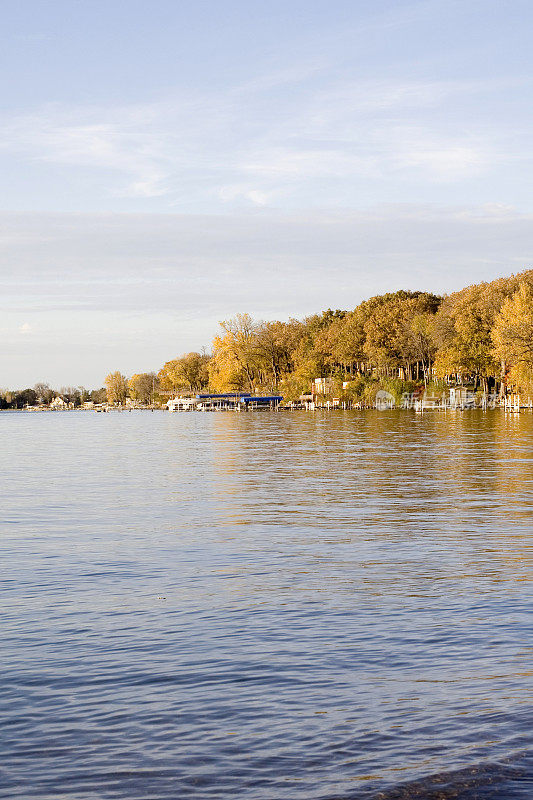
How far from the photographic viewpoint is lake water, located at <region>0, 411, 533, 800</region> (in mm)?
9930

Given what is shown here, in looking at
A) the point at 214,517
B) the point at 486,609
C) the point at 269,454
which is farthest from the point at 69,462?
the point at 486,609

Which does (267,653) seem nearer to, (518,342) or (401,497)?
(401,497)

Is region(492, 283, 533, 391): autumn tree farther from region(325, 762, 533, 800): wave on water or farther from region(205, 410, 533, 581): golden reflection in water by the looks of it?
region(325, 762, 533, 800): wave on water

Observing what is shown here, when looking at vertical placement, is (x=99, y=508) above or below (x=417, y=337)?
below

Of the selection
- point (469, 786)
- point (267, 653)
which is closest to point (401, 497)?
point (267, 653)

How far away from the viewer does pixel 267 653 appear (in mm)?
14461

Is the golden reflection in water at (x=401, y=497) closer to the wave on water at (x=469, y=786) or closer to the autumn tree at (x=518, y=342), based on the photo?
the wave on water at (x=469, y=786)

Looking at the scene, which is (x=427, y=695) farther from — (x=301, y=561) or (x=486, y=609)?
(x=301, y=561)

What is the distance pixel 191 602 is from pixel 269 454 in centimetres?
5175

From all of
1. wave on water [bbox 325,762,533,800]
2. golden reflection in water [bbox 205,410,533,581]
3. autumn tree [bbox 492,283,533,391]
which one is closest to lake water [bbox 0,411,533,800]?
wave on water [bbox 325,762,533,800]

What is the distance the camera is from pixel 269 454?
69.9 metres

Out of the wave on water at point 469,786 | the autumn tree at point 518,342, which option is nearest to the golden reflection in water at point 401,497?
the wave on water at point 469,786

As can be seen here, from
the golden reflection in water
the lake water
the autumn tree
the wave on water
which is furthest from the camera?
the autumn tree

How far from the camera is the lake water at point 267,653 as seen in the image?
9.93m
